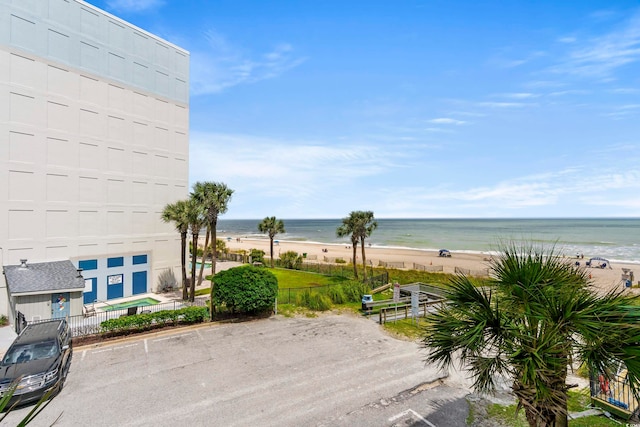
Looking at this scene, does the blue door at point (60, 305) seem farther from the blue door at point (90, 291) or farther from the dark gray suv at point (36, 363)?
the dark gray suv at point (36, 363)

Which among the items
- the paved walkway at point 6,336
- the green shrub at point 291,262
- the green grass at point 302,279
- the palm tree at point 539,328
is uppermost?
the palm tree at point 539,328

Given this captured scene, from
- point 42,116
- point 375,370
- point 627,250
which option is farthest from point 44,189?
point 627,250

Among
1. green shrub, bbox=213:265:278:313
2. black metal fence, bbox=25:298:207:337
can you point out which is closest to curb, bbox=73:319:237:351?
black metal fence, bbox=25:298:207:337

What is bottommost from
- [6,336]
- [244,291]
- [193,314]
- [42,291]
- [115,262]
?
[6,336]

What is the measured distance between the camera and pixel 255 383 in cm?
1296

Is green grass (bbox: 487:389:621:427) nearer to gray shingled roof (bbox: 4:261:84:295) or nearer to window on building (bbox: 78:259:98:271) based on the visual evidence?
gray shingled roof (bbox: 4:261:84:295)

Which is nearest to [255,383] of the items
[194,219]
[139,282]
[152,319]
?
[152,319]

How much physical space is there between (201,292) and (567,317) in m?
27.6

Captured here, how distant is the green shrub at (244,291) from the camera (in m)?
20.6

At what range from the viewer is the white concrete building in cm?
2145

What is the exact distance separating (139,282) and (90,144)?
11.5 meters

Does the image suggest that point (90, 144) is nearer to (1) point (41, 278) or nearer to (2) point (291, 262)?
(1) point (41, 278)

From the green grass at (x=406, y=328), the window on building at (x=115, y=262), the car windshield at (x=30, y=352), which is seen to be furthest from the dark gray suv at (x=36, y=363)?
the green grass at (x=406, y=328)

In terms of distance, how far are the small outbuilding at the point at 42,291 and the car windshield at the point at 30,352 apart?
8.40 m
